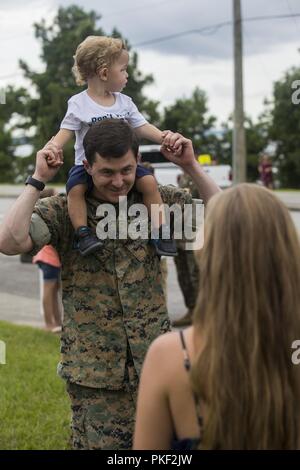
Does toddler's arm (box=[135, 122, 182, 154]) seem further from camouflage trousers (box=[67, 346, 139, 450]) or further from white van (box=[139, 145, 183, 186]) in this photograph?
white van (box=[139, 145, 183, 186])

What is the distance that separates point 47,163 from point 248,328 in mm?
1319

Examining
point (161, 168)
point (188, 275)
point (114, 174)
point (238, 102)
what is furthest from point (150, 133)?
point (161, 168)

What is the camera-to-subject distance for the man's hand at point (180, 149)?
296cm

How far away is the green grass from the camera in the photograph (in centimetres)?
473

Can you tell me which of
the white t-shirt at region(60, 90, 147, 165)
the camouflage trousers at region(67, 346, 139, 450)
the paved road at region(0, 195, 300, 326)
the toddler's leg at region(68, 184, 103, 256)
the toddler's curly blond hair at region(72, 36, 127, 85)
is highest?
the toddler's curly blond hair at region(72, 36, 127, 85)

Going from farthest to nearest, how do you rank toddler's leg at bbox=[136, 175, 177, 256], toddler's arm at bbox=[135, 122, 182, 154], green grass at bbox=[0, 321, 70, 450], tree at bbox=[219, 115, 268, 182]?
tree at bbox=[219, 115, 268, 182]
green grass at bbox=[0, 321, 70, 450]
toddler's arm at bbox=[135, 122, 182, 154]
toddler's leg at bbox=[136, 175, 177, 256]

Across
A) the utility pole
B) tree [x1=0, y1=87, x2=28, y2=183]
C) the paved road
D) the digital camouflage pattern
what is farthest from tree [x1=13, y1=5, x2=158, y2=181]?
the digital camouflage pattern

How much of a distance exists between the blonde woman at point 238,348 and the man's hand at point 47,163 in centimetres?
112

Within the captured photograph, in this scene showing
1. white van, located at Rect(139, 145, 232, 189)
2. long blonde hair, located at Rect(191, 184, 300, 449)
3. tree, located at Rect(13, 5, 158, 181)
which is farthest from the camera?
tree, located at Rect(13, 5, 158, 181)

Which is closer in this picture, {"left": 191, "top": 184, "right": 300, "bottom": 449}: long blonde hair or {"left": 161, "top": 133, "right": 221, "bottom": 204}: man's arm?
{"left": 191, "top": 184, "right": 300, "bottom": 449}: long blonde hair

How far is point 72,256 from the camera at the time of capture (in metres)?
2.89

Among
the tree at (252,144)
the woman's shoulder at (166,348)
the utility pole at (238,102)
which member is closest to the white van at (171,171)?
the utility pole at (238,102)

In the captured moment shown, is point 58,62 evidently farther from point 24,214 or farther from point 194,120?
point 24,214

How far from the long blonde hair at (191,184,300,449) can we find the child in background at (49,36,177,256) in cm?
111
